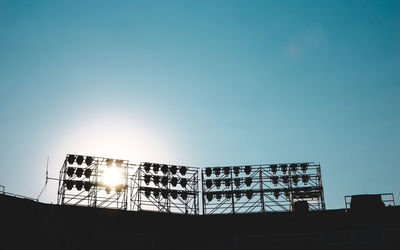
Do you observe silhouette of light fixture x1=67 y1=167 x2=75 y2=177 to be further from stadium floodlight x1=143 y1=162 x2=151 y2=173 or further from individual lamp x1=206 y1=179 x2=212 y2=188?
individual lamp x1=206 y1=179 x2=212 y2=188

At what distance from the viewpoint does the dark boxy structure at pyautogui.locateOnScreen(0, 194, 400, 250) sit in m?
30.7

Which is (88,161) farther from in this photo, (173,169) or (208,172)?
(208,172)

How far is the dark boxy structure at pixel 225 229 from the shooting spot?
101 ft

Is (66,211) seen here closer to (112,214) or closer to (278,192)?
(112,214)

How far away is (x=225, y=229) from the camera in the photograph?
112 feet

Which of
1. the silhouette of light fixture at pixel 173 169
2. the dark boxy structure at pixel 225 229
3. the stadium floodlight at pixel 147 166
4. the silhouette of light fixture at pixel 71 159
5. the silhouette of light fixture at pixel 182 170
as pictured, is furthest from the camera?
the silhouette of light fixture at pixel 182 170

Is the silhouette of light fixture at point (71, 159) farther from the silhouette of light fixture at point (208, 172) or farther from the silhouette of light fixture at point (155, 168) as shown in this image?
the silhouette of light fixture at point (208, 172)

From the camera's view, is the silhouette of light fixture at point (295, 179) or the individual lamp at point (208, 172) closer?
the silhouette of light fixture at point (295, 179)

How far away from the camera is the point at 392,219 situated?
32000 millimetres

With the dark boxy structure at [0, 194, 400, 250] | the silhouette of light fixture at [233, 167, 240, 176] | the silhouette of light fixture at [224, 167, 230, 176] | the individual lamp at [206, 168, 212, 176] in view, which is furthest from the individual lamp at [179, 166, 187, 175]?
the dark boxy structure at [0, 194, 400, 250]

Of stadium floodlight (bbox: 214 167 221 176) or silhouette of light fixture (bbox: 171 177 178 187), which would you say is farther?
stadium floodlight (bbox: 214 167 221 176)

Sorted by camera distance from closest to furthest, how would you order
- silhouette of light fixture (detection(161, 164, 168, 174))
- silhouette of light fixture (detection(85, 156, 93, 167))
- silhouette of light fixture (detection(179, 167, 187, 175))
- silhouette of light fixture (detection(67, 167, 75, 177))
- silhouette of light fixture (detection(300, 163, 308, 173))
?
silhouette of light fixture (detection(67, 167, 75, 177)) < silhouette of light fixture (detection(85, 156, 93, 167)) < silhouette of light fixture (detection(161, 164, 168, 174)) < silhouette of light fixture (detection(179, 167, 187, 175)) < silhouette of light fixture (detection(300, 163, 308, 173))

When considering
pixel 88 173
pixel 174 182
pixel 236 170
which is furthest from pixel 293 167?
pixel 88 173

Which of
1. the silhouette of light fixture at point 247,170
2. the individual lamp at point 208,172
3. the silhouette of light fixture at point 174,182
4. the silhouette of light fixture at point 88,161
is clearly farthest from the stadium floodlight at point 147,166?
the silhouette of light fixture at point 247,170
